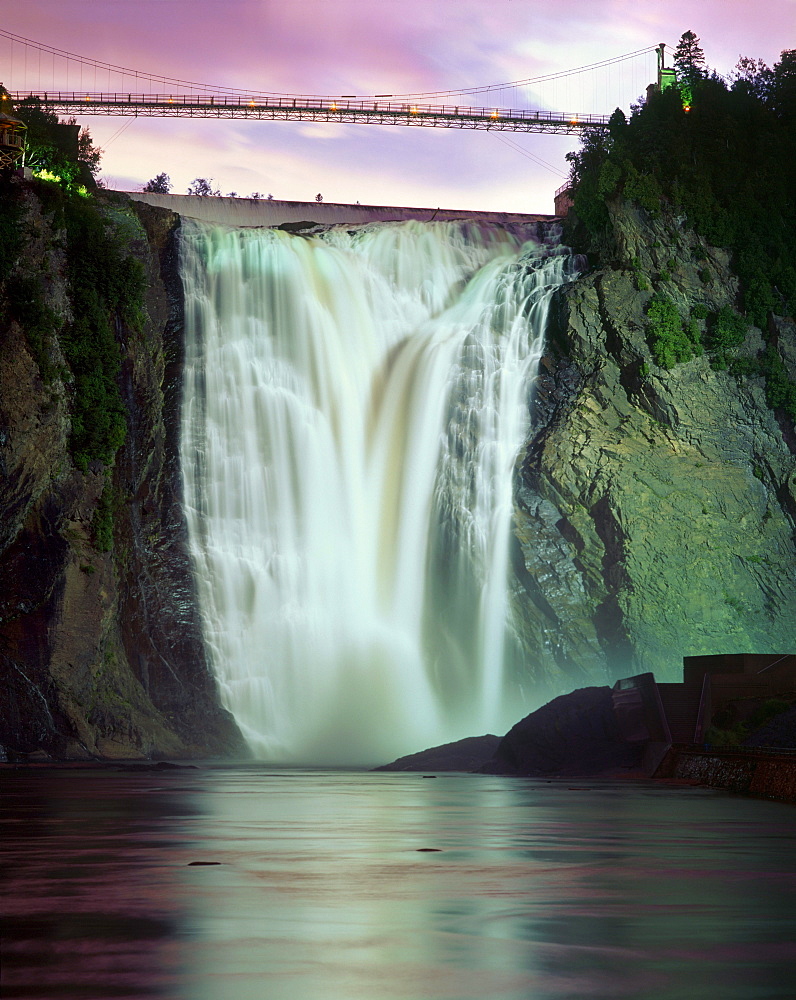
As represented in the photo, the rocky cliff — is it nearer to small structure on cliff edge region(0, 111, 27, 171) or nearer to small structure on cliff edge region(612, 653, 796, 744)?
small structure on cliff edge region(0, 111, 27, 171)

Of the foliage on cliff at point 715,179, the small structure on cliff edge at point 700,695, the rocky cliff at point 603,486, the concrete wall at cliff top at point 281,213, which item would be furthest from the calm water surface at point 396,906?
the concrete wall at cliff top at point 281,213

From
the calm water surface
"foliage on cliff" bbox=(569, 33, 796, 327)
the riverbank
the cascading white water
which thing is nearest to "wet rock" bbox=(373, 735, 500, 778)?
the cascading white water

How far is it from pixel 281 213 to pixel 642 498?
22845 mm

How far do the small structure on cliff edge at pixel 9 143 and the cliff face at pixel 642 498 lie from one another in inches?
854

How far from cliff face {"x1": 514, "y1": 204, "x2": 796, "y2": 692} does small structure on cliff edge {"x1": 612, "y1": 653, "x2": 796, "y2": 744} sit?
18593 millimetres

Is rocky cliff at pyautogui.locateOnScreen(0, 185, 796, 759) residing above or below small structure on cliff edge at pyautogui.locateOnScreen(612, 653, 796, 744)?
above

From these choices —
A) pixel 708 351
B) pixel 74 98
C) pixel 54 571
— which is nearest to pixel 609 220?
pixel 708 351

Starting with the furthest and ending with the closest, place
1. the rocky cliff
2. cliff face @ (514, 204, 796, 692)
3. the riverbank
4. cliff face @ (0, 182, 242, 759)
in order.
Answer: cliff face @ (514, 204, 796, 692) → the rocky cliff → cliff face @ (0, 182, 242, 759) → the riverbank

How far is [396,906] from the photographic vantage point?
899 centimetres

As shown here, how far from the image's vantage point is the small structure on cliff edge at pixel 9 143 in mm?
49438

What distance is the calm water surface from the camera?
6.46m

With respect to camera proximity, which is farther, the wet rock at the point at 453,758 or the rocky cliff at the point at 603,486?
the rocky cliff at the point at 603,486

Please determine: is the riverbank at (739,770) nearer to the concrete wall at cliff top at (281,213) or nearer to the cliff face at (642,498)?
the cliff face at (642,498)

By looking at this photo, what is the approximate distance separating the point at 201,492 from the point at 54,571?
769 centimetres
